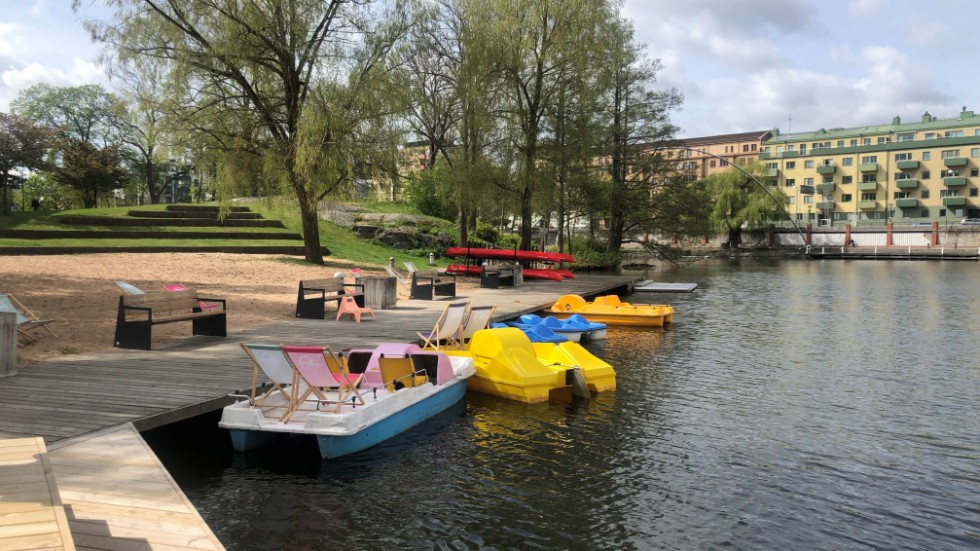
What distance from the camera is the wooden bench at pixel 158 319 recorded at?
1146 cm

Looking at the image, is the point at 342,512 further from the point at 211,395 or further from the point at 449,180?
the point at 449,180

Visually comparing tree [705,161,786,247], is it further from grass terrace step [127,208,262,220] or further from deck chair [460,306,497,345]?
deck chair [460,306,497,345]

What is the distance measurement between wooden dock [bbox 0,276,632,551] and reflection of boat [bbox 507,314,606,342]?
267 centimetres

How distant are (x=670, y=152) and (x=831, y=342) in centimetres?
3492

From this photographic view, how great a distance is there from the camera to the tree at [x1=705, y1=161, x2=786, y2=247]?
7769cm

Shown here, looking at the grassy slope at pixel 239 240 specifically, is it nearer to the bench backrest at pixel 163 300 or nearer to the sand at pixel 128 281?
the sand at pixel 128 281

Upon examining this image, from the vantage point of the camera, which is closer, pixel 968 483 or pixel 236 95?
pixel 968 483

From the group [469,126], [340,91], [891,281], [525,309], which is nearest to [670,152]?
[891,281]

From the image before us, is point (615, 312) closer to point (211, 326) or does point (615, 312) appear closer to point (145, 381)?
point (211, 326)

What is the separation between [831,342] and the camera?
17.3 meters

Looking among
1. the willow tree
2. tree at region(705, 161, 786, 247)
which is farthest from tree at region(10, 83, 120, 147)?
tree at region(705, 161, 786, 247)

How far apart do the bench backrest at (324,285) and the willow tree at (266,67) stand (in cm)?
814

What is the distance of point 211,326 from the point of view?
13.0 m

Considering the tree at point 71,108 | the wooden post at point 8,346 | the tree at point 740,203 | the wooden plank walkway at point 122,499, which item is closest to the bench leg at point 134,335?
the wooden post at point 8,346
